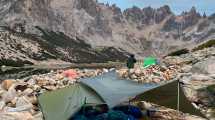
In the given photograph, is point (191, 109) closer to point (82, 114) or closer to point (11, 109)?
point (82, 114)

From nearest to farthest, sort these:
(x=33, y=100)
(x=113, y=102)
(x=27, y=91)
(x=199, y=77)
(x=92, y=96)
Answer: (x=113, y=102) < (x=92, y=96) < (x=33, y=100) < (x=27, y=91) < (x=199, y=77)

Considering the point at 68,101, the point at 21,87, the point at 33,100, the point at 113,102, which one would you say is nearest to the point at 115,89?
the point at 113,102

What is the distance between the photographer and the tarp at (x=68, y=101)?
62.2ft

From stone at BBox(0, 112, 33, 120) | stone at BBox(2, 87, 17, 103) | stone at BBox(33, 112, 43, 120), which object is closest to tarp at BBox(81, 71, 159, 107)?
stone at BBox(33, 112, 43, 120)

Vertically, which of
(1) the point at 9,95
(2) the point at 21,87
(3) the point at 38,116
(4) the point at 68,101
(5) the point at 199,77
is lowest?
(3) the point at 38,116

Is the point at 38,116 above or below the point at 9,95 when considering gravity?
below

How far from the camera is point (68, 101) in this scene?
1941cm

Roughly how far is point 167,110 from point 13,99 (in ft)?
26.1

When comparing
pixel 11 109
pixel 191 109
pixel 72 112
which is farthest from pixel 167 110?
pixel 11 109

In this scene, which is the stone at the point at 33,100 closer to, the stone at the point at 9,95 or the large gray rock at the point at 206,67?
the stone at the point at 9,95

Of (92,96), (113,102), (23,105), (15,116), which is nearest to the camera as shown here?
(113,102)

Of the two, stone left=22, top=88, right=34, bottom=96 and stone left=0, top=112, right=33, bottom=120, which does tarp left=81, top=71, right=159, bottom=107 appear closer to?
stone left=0, top=112, right=33, bottom=120

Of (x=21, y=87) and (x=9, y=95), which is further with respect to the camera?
(x=21, y=87)

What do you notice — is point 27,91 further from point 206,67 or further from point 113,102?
point 206,67
